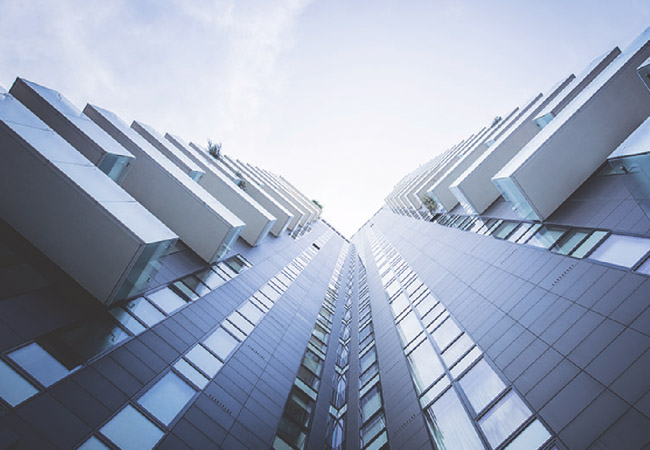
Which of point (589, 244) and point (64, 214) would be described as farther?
point (589, 244)

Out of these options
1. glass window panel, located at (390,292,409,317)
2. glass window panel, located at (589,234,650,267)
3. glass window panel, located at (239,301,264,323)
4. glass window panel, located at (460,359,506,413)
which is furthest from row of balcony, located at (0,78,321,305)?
glass window panel, located at (390,292,409,317)

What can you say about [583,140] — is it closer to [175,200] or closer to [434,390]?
[434,390]

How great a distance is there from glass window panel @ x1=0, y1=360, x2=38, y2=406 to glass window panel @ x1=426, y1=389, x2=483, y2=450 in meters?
9.34

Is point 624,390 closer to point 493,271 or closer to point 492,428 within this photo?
point 492,428

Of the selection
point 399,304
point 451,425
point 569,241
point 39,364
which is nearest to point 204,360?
point 39,364

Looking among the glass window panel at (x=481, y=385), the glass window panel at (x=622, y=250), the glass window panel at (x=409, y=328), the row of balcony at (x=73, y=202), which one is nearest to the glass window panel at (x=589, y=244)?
the glass window panel at (x=622, y=250)

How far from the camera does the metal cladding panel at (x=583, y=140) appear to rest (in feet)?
41.5

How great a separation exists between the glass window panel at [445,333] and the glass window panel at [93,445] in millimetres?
10810

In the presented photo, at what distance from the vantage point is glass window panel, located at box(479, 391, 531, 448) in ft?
25.7

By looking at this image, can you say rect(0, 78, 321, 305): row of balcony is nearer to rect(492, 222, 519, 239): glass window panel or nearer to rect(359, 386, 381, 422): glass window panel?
rect(359, 386, 381, 422): glass window panel

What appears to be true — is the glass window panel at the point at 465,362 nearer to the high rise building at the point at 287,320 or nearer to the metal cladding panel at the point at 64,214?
the high rise building at the point at 287,320

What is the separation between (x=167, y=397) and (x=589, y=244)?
1298 centimetres

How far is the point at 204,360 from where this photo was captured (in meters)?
11.0

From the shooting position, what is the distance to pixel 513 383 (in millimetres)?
8664
